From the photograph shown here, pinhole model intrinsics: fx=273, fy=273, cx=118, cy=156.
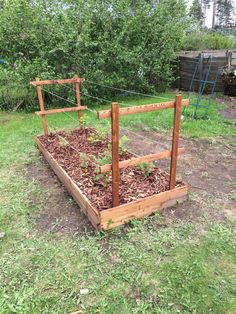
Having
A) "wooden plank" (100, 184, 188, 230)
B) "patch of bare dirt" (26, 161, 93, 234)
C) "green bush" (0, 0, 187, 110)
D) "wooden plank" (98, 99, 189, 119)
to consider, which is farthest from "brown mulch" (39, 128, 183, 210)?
"green bush" (0, 0, 187, 110)

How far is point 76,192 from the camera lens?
299cm

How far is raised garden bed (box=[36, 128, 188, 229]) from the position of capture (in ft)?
8.69

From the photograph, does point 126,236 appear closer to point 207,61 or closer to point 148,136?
point 148,136

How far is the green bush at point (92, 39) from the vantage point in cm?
647

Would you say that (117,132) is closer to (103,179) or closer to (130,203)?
(130,203)

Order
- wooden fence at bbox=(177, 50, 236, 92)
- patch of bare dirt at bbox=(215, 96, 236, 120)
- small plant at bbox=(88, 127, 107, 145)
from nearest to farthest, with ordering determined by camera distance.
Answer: small plant at bbox=(88, 127, 107, 145) → patch of bare dirt at bbox=(215, 96, 236, 120) → wooden fence at bbox=(177, 50, 236, 92)

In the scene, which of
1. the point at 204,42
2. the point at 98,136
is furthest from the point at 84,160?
the point at 204,42

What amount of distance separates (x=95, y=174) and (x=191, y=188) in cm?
118

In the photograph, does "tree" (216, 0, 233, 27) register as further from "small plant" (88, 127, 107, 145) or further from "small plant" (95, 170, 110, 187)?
"small plant" (95, 170, 110, 187)

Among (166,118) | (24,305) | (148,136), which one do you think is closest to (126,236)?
(24,305)

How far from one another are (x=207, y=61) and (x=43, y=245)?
24.7 feet

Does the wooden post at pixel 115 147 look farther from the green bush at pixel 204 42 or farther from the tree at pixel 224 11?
the tree at pixel 224 11

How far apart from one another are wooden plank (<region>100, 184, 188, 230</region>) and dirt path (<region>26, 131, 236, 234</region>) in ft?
0.32

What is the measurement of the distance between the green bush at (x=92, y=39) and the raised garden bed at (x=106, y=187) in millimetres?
3519
